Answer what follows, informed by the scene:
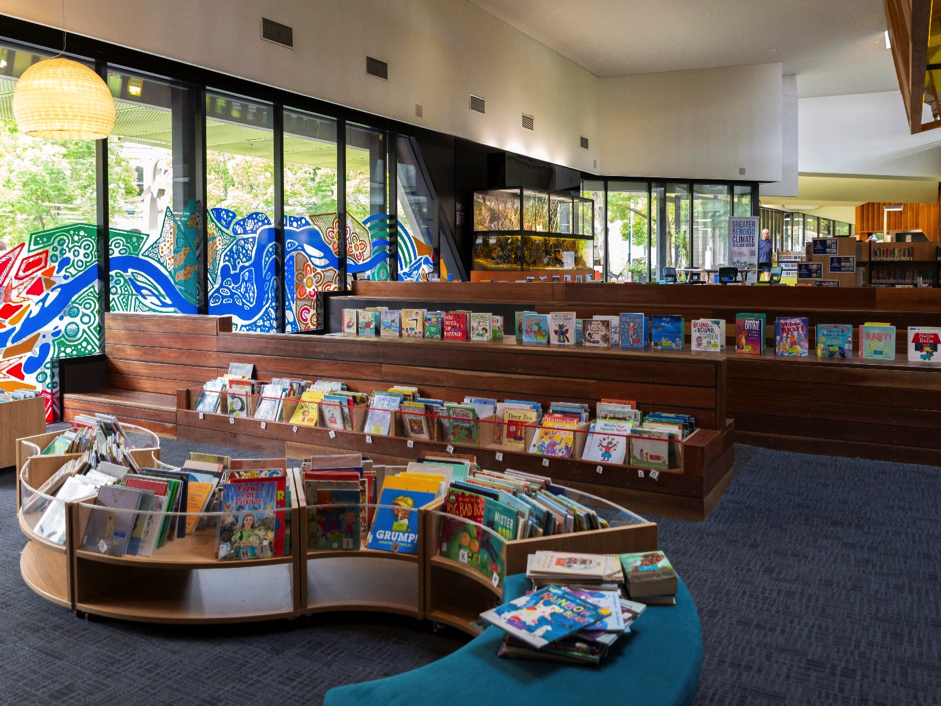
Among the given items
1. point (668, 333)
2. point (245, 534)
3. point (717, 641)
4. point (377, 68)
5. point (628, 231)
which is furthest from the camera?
point (628, 231)

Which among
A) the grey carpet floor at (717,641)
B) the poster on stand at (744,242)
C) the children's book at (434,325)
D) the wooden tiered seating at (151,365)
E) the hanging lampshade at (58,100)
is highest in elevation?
the hanging lampshade at (58,100)

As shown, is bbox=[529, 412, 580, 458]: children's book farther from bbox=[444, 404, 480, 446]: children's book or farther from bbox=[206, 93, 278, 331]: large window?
bbox=[206, 93, 278, 331]: large window

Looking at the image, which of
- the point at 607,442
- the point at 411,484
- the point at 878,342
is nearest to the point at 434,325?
the point at 607,442

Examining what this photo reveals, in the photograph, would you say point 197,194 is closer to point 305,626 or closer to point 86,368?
point 86,368

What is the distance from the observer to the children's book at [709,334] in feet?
19.6

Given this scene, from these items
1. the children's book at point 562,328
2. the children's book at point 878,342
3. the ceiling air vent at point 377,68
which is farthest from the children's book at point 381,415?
the ceiling air vent at point 377,68

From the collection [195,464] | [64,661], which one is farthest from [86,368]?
[64,661]

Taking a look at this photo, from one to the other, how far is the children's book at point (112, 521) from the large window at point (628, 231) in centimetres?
1461

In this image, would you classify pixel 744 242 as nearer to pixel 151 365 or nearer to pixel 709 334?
pixel 709 334

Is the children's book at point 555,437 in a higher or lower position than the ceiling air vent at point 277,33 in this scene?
lower

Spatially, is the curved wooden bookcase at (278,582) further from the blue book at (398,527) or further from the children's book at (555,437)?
the children's book at (555,437)

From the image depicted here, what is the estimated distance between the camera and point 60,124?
19.3ft

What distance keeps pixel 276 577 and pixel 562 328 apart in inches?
125

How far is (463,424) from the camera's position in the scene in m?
5.45
